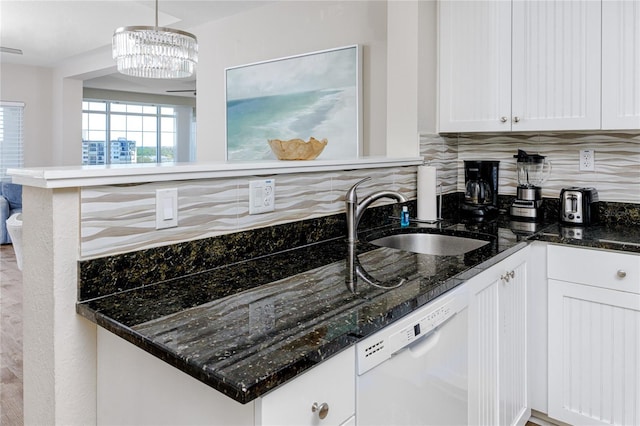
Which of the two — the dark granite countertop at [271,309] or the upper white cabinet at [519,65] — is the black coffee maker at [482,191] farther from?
the dark granite countertop at [271,309]

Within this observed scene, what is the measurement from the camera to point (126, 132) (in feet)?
28.8

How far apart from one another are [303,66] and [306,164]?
177cm

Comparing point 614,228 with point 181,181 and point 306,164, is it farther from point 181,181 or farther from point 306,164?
point 181,181

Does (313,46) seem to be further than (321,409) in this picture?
Yes

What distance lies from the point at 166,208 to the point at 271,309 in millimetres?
440

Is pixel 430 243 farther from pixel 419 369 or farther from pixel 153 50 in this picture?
pixel 153 50

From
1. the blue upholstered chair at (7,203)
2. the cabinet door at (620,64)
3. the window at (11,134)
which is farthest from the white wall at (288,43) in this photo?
the window at (11,134)

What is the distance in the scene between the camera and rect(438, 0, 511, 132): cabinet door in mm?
2312

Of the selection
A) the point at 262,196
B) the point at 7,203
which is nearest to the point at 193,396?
the point at 262,196

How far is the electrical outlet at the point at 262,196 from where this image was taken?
1.52m

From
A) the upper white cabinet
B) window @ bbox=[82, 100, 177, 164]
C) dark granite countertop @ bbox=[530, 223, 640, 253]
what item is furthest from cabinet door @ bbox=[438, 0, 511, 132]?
window @ bbox=[82, 100, 177, 164]

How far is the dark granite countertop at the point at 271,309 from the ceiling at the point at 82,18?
2.72m

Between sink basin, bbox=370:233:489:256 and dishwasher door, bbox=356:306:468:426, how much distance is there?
0.70 m

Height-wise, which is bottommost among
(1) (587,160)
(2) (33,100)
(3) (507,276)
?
(3) (507,276)
